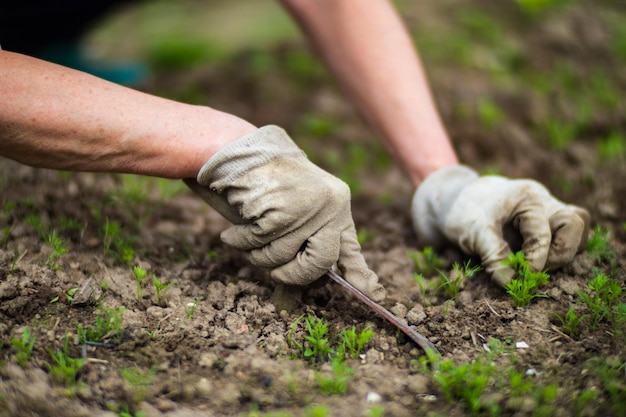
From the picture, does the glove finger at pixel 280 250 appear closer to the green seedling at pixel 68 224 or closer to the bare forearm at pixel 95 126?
the bare forearm at pixel 95 126

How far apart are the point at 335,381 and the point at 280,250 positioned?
457 mm

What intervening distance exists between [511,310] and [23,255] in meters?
1.74

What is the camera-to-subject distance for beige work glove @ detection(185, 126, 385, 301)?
1933 millimetres

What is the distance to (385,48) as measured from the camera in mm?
2621

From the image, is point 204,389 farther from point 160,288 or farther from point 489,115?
point 489,115

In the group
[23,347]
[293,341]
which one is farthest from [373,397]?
Result: [23,347]

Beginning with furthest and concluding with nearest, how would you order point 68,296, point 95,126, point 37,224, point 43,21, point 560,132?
point 43,21 → point 560,132 → point 37,224 → point 68,296 → point 95,126

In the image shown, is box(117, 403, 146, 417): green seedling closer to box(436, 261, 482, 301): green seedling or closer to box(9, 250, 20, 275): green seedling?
box(9, 250, 20, 275): green seedling

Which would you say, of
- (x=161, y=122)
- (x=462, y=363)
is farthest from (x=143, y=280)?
(x=462, y=363)

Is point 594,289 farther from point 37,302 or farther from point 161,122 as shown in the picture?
point 37,302

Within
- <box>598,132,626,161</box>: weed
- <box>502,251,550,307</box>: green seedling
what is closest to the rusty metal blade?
<box>502,251,550,307</box>: green seedling

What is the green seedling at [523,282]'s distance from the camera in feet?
6.81

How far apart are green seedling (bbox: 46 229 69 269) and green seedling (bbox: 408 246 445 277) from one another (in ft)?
4.35

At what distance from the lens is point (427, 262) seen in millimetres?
2414
